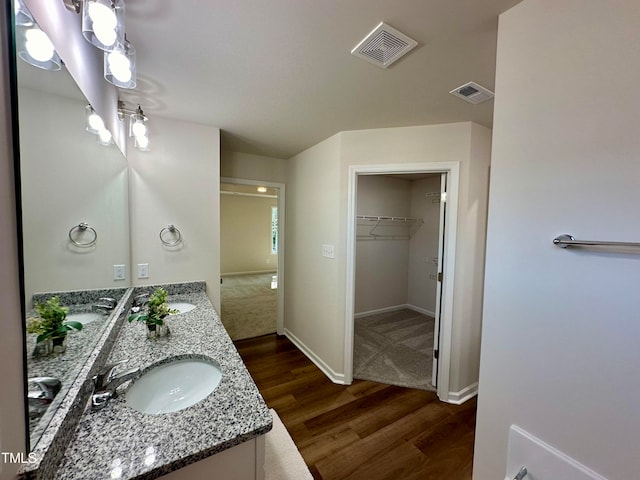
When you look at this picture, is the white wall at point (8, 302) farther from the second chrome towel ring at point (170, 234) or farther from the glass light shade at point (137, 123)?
the second chrome towel ring at point (170, 234)

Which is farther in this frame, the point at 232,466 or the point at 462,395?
the point at 462,395

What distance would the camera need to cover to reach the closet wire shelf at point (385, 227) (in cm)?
430

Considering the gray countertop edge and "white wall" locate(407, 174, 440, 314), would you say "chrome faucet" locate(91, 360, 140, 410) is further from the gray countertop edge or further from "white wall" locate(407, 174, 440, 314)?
"white wall" locate(407, 174, 440, 314)

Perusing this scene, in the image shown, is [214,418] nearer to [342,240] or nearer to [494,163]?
[494,163]

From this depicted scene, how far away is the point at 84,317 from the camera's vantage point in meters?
1.10

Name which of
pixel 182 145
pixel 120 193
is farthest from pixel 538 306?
pixel 182 145

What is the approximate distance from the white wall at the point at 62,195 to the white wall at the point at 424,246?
4302 mm

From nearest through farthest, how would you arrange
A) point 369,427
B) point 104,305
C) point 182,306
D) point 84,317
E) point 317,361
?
point 84,317
point 104,305
point 369,427
point 182,306
point 317,361

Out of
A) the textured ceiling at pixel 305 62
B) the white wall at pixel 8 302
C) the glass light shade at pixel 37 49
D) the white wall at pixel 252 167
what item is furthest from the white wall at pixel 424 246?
the white wall at pixel 8 302

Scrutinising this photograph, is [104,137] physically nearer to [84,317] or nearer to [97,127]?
[97,127]

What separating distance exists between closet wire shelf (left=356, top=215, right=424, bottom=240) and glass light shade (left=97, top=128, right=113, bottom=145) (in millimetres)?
3264

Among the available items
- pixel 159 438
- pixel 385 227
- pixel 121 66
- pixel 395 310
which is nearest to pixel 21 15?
pixel 121 66

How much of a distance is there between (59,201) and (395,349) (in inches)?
133

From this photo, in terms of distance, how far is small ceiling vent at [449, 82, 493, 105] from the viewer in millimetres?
1611
